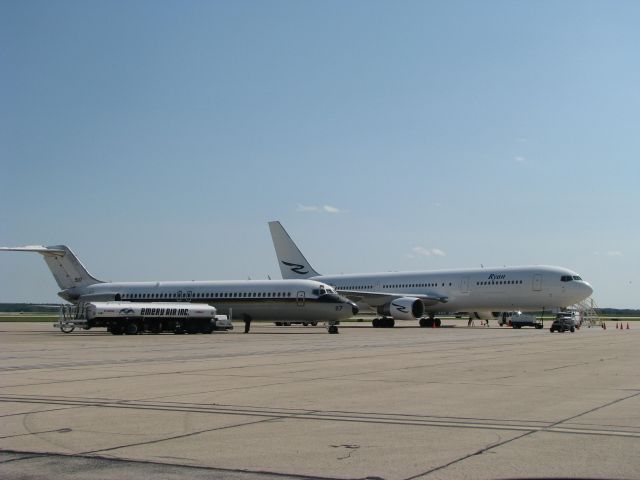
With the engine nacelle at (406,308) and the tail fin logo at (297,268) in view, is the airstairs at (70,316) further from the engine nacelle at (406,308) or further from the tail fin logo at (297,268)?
the tail fin logo at (297,268)

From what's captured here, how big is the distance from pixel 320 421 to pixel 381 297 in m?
56.6

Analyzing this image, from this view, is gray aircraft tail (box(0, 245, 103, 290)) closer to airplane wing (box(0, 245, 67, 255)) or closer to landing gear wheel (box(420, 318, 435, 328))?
airplane wing (box(0, 245, 67, 255))

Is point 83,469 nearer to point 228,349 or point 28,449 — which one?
point 28,449

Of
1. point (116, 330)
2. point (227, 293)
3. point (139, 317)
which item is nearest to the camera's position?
point (139, 317)

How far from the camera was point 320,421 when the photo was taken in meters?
10.9

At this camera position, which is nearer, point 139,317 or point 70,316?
point 139,317

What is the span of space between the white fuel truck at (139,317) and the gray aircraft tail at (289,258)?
110ft

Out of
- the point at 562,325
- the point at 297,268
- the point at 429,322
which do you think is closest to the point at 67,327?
the point at 562,325

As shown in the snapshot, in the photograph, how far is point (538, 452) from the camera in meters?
8.48

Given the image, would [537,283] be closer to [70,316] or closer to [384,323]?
[384,323]

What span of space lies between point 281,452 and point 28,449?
115 inches

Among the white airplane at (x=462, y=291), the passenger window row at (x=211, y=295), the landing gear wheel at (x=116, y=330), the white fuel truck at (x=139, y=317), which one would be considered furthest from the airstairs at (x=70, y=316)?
Answer: the white airplane at (x=462, y=291)

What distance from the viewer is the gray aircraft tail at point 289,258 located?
269ft

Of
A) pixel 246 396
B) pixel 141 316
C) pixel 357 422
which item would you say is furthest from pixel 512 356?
pixel 141 316
